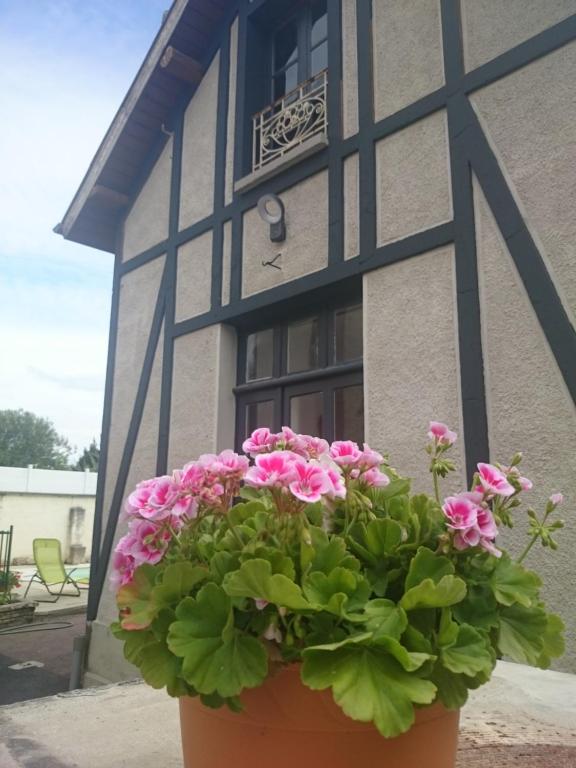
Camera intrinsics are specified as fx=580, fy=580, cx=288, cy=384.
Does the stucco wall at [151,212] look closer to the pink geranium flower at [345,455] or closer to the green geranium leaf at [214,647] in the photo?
the pink geranium flower at [345,455]

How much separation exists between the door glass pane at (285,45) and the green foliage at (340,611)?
5458 mm

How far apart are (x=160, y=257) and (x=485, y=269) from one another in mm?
3638

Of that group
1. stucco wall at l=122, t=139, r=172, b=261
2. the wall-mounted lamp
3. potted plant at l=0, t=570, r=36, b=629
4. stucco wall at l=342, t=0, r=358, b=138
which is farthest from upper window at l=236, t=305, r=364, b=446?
potted plant at l=0, t=570, r=36, b=629

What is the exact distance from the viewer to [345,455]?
3.87 ft

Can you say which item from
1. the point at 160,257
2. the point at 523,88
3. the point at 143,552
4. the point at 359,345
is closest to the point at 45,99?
the point at 160,257

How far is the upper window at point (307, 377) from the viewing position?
4258mm

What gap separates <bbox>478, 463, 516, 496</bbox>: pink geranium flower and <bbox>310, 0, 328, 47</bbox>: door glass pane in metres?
5.09

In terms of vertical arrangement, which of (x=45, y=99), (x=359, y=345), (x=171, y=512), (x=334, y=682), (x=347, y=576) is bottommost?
(x=334, y=682)

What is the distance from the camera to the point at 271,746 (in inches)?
39.8

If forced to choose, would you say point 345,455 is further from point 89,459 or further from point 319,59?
point 89,459

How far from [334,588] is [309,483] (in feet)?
0.59

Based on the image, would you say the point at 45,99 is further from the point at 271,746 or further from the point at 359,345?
the point at 271,746

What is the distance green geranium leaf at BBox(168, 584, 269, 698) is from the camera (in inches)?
37.0

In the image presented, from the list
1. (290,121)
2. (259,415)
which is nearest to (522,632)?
(259,415)
